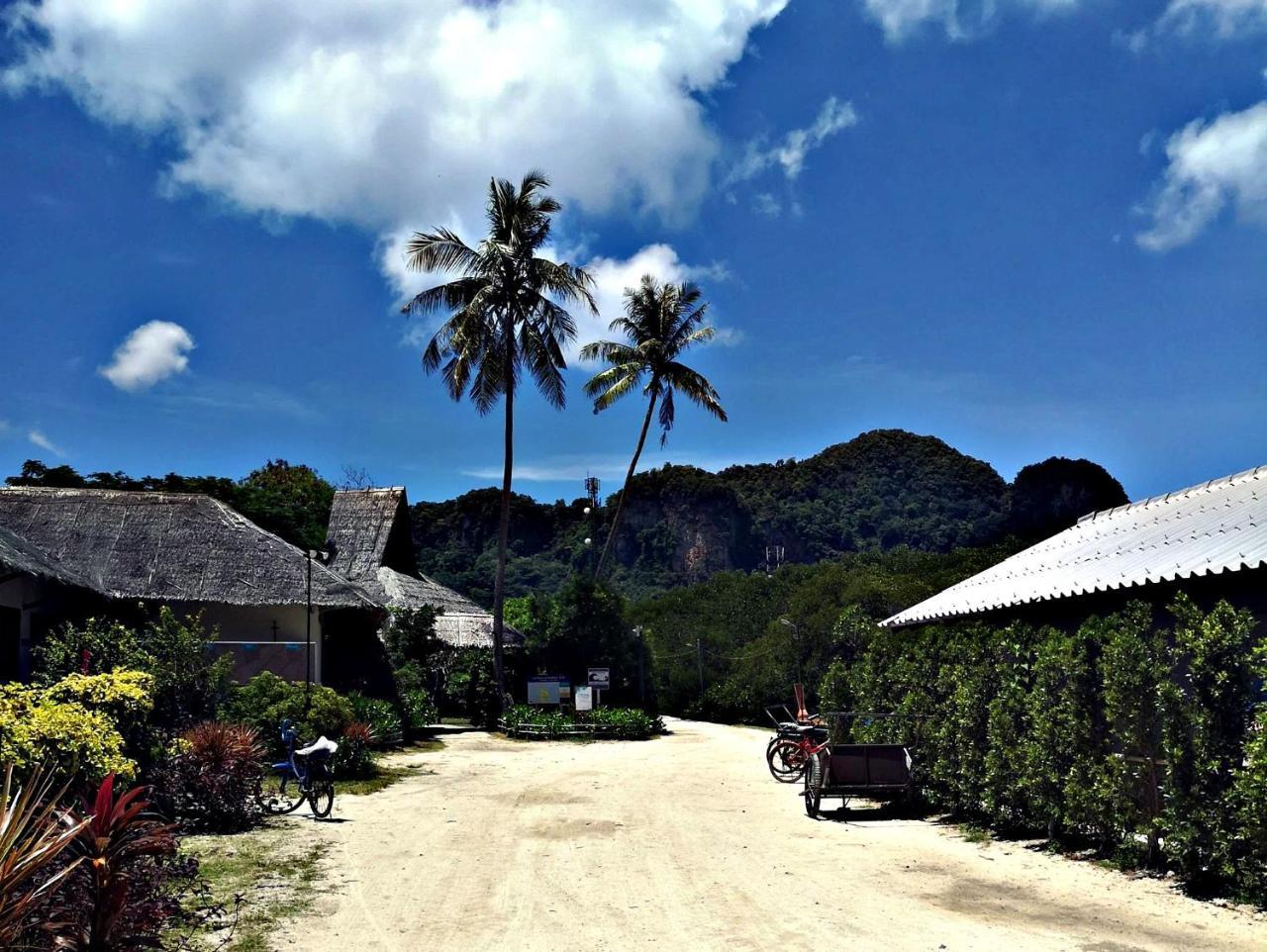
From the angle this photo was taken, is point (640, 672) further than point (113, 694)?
Yes

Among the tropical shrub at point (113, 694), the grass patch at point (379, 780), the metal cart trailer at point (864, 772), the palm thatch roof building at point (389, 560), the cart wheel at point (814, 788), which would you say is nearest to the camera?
the tropical shrub at point (113, 694)

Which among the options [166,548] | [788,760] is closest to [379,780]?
[788,760]

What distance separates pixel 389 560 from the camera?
3322cm

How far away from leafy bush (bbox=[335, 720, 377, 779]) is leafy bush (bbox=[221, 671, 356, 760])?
0.22 meters

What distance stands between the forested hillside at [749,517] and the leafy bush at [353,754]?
44.6 m

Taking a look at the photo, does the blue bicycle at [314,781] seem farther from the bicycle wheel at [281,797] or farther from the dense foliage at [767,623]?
the dense foliage at [767,623]

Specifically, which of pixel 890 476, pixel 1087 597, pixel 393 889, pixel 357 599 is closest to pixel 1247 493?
pixel 1087 597

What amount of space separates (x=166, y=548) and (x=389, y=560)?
9.93 metres

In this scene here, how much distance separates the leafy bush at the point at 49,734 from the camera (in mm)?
6605

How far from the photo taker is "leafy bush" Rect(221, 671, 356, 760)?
53.3 ft

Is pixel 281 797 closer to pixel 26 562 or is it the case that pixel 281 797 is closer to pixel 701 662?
pixel 26 562

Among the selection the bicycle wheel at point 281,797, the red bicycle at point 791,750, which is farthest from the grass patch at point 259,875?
the red bicycle at point 791,750

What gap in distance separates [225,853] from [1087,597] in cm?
978

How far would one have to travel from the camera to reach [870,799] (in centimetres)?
1315
